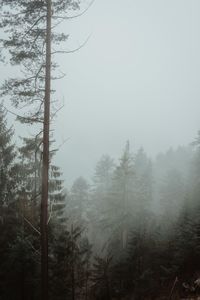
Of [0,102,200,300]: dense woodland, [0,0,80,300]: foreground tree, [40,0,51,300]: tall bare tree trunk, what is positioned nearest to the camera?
[40,0,51,300]: tall bare tree trunk

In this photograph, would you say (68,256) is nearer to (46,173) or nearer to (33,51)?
(46,173)

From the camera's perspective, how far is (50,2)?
10.8 metres

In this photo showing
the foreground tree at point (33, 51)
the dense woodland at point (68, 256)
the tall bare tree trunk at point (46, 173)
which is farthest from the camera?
the dense woodland at point (68, 256)

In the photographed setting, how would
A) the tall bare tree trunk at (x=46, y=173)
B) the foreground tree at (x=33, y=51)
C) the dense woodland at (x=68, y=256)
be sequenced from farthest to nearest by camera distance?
the dense woodland at (x=68, y=256) → the foreground tree at (x=33, y=51) → the tall bare tree trunk at (x=46, y=173)

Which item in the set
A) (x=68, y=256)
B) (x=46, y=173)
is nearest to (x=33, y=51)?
(x=46, y=173)

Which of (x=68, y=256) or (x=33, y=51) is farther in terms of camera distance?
(x=68, y=256)

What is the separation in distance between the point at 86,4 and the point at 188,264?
15.3m

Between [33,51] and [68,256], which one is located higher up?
[33,51]

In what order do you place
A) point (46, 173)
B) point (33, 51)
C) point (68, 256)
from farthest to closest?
point (68, 256) → point (33, 51) → point (46, 173)


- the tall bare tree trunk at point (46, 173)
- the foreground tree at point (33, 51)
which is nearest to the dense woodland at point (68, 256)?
the tall bare tree trunk at point (46, 173)

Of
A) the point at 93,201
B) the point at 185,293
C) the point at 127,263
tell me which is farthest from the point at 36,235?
the point at 93,201

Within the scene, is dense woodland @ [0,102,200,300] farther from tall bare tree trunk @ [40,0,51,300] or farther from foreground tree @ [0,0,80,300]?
foreground tree @ [0,0,80,300]

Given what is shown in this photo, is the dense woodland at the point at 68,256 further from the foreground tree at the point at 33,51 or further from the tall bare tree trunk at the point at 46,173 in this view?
the foreground tree at the point at 33,51

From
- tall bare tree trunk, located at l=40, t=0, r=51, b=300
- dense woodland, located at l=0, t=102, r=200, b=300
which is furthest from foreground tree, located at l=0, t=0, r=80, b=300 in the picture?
dense woodland, located at l=0, t=102, r=200, b=300
